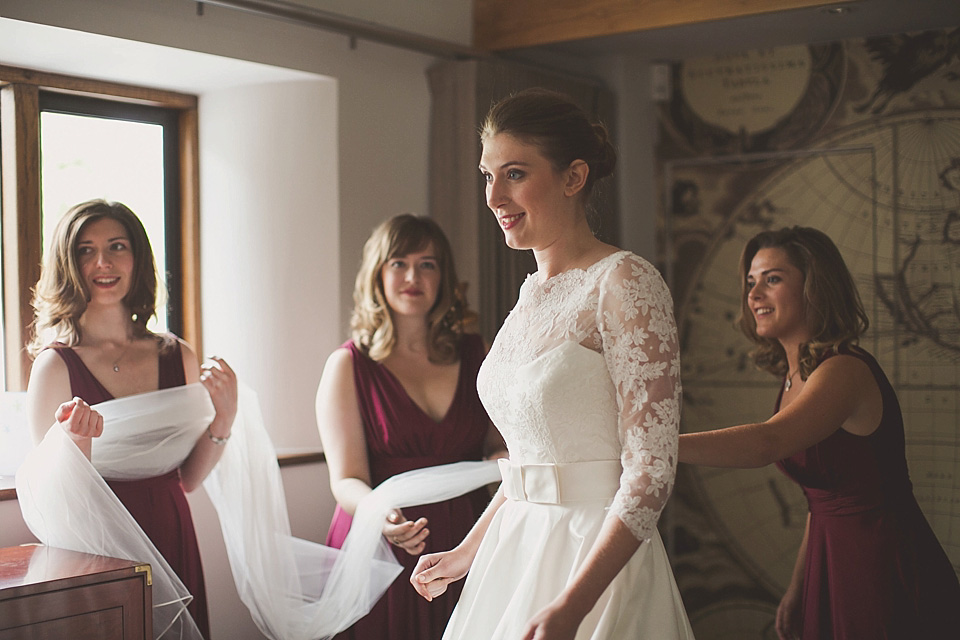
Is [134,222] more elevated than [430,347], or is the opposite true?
[134,222]

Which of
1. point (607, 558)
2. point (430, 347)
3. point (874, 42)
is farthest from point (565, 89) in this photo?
point (607, 558)

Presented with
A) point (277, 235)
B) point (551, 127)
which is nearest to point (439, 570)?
point (551, 127)

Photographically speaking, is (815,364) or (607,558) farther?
(815,364)

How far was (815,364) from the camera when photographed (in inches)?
99.3

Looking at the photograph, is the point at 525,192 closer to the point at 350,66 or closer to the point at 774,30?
the point at 350,66

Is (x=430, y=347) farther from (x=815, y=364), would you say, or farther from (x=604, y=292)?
(x=604, y=292)

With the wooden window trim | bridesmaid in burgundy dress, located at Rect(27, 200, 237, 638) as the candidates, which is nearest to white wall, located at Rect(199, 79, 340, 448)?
the wooden window trim

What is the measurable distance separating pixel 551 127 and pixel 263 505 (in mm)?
1577

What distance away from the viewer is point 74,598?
2084 mm

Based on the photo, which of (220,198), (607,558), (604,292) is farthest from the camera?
(220,198)

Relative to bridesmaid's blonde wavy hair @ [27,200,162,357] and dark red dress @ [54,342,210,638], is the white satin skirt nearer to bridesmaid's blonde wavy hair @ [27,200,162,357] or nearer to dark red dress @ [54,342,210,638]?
dark red dress @ [54,342,210,638]

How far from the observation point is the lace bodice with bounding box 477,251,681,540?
1.54 metres

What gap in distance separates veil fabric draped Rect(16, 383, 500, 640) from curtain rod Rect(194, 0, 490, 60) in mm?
1192

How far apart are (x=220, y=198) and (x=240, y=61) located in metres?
0.60
